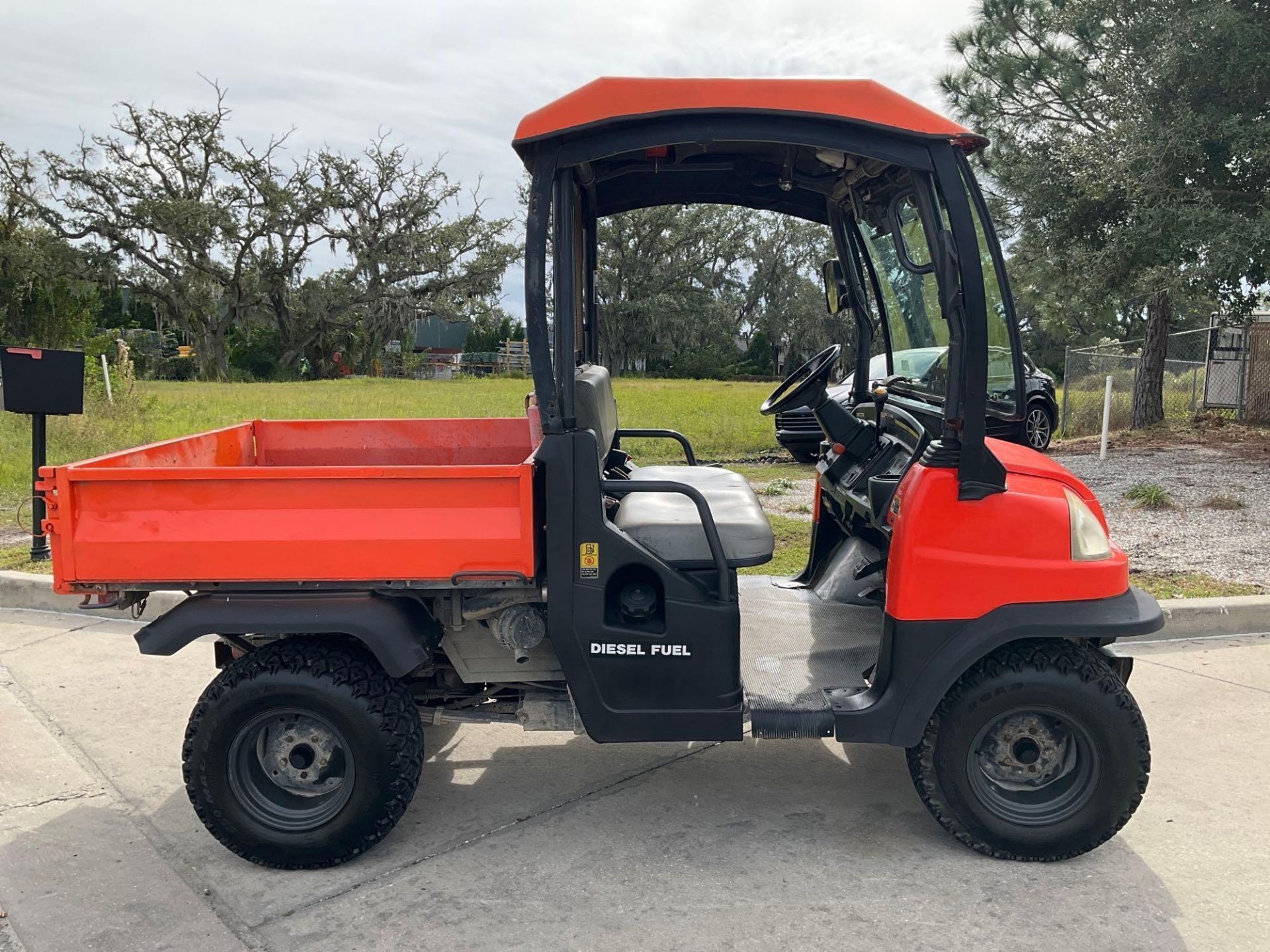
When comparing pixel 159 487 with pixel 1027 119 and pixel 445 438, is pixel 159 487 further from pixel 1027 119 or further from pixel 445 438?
pixel 1027 119

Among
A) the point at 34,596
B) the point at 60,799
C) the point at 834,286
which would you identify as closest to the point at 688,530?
the point at 834,286

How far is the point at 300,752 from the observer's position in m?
3.32

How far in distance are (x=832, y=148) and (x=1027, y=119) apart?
13.1 meters

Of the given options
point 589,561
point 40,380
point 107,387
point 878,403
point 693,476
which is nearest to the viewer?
point 589,561

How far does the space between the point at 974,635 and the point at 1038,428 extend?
1068 cm

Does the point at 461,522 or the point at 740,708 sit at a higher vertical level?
the point at 461,522

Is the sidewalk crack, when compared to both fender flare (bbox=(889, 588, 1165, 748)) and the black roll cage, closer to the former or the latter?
the black roll cage

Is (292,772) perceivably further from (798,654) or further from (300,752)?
(798,654)

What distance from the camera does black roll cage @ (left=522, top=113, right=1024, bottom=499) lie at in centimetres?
300

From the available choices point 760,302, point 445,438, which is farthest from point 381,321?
point 445,438

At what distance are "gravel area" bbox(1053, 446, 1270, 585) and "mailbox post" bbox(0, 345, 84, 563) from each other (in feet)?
23.5

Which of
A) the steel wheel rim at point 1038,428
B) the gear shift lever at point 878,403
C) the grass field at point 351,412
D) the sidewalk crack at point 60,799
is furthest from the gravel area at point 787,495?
the sidewalk crack at point 60,799

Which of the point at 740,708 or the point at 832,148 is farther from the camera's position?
the point at 740,708

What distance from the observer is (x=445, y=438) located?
483cm
